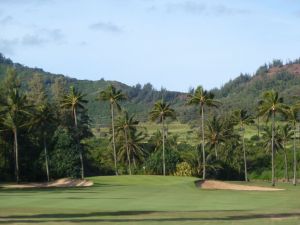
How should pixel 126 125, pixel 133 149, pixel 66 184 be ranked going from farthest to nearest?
pixel 133 149 < pixel 126 125 < pixel 66 184

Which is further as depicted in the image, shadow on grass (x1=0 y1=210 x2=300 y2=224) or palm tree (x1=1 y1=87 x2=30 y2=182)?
palm tree (x1=1 y1=87 x2=30 y2=182)

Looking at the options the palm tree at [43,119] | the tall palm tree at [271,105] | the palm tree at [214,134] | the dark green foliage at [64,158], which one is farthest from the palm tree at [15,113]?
the palm tree at [214,134]

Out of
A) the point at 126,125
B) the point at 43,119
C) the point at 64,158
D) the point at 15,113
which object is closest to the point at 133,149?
the point at 126,125

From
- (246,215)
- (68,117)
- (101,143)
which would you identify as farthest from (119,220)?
(101,143)

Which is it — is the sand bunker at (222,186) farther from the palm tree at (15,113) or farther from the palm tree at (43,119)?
the palm tree at (15,113)

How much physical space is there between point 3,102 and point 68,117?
2219cm

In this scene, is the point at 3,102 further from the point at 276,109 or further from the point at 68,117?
the point at 276,109

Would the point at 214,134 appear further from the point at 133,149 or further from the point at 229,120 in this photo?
the point at 133,149

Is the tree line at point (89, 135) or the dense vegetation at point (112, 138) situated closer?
the tree line at point (89, 135)

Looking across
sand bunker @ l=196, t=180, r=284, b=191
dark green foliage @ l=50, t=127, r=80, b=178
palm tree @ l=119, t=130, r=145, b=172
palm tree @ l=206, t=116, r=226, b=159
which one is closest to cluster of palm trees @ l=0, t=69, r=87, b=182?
dark green foliage @ l=50, t=127, r=80, b=178

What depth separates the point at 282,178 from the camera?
430ft

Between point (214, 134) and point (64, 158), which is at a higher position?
point (214, 134)

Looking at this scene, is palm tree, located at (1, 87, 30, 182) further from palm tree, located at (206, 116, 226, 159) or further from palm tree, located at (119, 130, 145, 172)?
palm tree, located at (206, 116, 226, 159)

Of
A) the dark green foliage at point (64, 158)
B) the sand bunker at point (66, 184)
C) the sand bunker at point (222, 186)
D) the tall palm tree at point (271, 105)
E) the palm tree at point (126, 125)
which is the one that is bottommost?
the sand bunker at point (222, 186)
